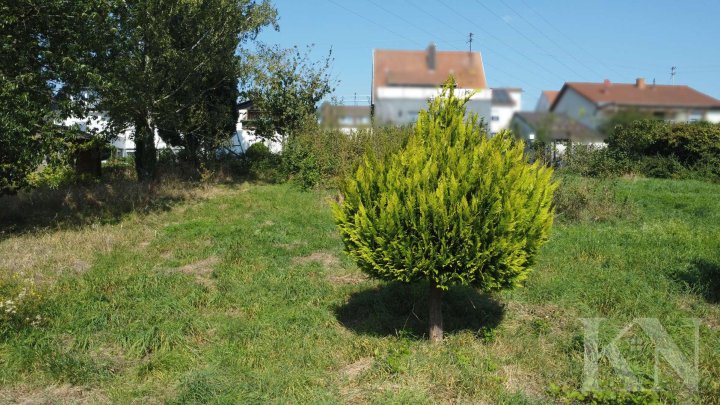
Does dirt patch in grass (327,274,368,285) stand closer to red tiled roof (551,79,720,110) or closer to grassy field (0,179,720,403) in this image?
grassy field (0,179,720,403)

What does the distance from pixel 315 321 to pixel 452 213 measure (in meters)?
2.00

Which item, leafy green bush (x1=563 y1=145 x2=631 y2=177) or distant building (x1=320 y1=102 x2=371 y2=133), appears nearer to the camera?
leafy green bush (x1=563 y1=145 x2=631 y2=177)

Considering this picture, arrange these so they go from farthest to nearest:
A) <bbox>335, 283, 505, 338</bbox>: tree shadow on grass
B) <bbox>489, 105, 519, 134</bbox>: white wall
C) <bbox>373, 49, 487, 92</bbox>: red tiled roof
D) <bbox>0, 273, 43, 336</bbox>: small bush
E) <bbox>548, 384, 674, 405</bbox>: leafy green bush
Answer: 1. <bbox>335, 283, 505, 338</bbox>: tree shadow on grass
2. <bbox>0, 273, 43, 336</bbox>: small bush
3. <bbox>373, 49, 487, 92</bbox>: red tiled roof
4. <bbox>489, 105, 519, 134</bbox>: white wall
5. <bbox>548, 384, 674, 405</bbox>: leafy green bush

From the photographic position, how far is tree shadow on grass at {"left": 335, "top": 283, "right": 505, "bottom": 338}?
503 centimetres

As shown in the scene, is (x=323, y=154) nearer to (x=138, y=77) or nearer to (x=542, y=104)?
(x=138, y=77)

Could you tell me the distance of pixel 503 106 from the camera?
160 inches

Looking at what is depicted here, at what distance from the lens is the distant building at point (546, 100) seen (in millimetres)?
3871

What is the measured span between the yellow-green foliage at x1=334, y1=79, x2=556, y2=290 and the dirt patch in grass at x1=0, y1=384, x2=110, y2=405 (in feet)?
7.45

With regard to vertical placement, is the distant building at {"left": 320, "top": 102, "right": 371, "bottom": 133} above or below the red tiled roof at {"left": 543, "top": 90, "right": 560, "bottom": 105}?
above

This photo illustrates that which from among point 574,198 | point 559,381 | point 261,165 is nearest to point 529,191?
point 559,381

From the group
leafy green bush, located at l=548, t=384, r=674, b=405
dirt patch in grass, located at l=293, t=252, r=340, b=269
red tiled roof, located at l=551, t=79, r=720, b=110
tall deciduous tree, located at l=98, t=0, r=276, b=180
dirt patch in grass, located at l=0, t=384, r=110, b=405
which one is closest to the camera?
leafy green bush, located at l=548, t=384, r=674, b=405

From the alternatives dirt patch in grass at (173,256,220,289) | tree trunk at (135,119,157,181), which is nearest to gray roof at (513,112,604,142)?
dirt patch in grass at (173,256,220,289)

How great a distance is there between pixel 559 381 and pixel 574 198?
7.12 m

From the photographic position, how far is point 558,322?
5070mm
